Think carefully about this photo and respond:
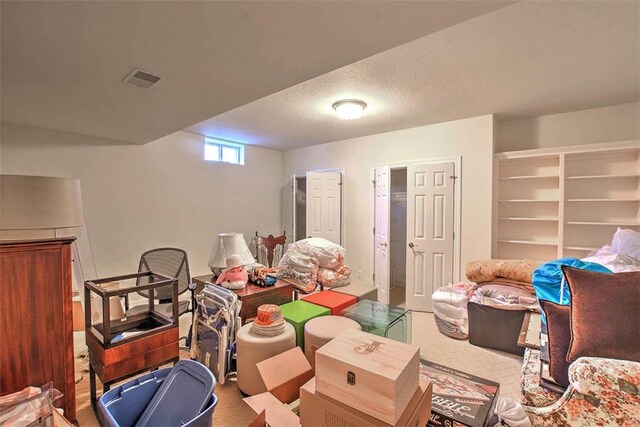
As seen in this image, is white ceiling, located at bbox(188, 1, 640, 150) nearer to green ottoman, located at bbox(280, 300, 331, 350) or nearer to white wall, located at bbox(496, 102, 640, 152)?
white wall, located at bbox(496, 102, 640, 152)

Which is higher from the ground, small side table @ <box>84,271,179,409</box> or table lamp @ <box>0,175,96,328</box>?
table lamp @ <box>0,175,96,328</box>

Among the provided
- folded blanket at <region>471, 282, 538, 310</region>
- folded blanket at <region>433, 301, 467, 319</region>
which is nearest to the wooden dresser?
folded blanket at <region>433, 301, 467, 319</region>

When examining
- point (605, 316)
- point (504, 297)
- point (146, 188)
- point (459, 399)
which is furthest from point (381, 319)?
point (146, 188)

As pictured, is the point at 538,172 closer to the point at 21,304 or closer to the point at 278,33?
the point at 278,33

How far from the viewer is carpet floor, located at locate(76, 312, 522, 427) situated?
1.94m

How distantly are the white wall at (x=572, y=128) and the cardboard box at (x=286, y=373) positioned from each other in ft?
12.5

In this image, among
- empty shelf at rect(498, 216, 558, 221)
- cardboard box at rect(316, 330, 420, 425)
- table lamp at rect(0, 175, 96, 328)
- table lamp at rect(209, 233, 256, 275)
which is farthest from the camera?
empty shelf at rect(498, 216, 558, 221)

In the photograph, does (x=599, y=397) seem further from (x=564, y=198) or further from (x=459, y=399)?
(x=564, y=198)

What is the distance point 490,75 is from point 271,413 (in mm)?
3136

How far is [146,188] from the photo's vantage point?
4129 mm

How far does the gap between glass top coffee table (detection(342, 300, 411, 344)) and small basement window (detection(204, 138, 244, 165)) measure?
145 inches

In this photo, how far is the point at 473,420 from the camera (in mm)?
1396

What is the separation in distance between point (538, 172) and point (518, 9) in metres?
2.69

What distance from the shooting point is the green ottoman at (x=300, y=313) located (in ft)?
7.39
